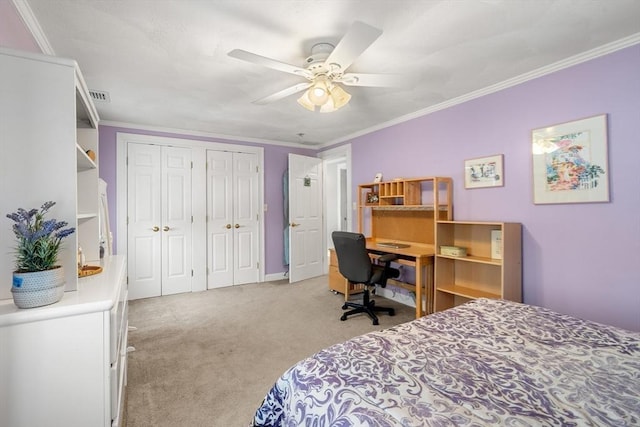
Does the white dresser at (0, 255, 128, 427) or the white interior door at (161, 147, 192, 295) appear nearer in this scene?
the white dresser at (0, 255, 128, 427)

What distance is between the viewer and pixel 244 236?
4.50 meters

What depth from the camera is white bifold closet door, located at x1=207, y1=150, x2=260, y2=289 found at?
425cm

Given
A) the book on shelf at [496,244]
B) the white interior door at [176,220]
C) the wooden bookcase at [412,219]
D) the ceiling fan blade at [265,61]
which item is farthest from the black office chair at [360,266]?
the white interior door at [176,220]

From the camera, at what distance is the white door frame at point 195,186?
12.0ft

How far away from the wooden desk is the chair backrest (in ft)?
1.24

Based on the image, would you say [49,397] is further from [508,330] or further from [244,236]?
[244,236]

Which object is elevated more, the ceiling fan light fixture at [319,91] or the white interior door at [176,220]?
the ceiling fan light fixture at [319,91]

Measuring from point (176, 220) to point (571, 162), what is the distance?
4375 mm

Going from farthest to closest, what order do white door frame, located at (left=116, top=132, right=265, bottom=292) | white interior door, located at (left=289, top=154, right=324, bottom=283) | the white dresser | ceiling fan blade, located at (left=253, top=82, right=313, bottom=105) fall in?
white interior door, located at (left=289, top=154, right=324, bottom=283)
white door frame, located at (left=116, top=132, right=265, bottom=292)
ceiling fan blade, located at (left=253, top=82, right=313, bottom=105)
the white dresser

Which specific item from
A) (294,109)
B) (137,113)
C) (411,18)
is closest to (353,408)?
(411,18)

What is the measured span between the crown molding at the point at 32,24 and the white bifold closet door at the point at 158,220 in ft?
6.49

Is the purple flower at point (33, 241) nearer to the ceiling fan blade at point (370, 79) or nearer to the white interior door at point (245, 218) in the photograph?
the ceiling fan blade at point (370, 79)

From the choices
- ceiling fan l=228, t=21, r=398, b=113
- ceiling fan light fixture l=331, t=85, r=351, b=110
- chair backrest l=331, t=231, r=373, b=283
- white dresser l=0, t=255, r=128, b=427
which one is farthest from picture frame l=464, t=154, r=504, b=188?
white dresser l=0, t=255, r=128, b=427

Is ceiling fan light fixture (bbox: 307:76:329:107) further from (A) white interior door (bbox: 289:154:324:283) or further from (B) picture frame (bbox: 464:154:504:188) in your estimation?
(A) white interior door (bbox: 289:154:324:283)
